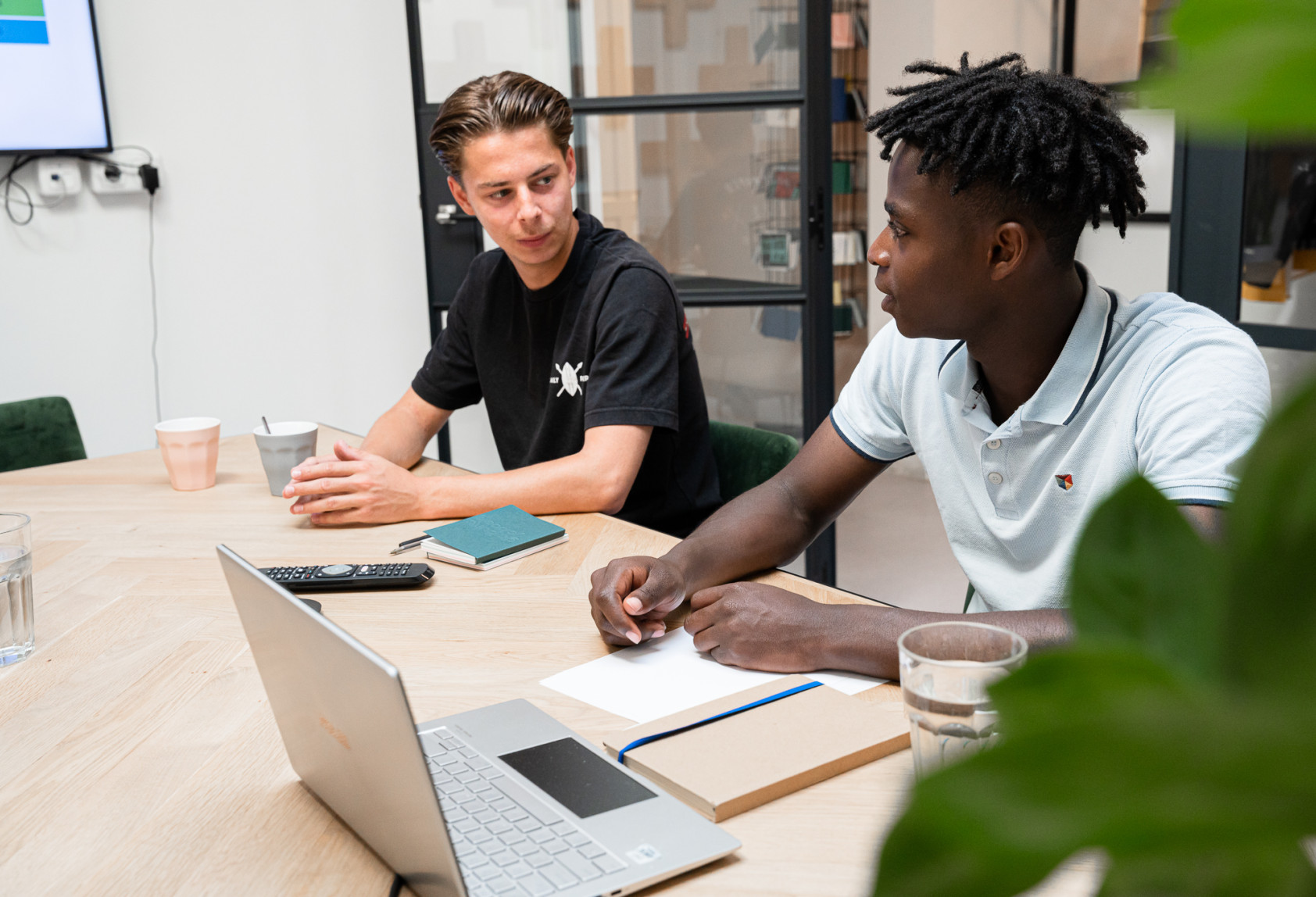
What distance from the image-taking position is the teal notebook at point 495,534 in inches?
52.9

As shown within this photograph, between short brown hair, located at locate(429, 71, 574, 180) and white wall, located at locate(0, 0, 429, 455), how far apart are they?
1744 millimetres

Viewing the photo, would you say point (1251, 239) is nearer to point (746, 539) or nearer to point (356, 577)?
point (746, 539)

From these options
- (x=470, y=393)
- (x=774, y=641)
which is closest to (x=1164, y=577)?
(x=774, y=641)

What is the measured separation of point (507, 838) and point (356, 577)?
2.03 ft

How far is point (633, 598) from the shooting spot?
108cm

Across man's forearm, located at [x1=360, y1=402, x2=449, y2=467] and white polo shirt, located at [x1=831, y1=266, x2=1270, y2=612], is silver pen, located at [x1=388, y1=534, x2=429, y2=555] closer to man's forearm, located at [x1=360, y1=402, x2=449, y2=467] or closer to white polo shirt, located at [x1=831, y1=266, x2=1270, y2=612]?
man's forearm, located at [x1=360, y1=402, x2=449, y2=467]

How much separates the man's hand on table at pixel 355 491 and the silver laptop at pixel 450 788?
28.3 inches

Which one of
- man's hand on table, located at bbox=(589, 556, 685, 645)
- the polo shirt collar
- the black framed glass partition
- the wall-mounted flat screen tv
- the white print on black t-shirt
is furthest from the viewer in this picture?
the wall-mounted flat screen tv

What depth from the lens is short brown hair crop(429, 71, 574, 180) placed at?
173cm

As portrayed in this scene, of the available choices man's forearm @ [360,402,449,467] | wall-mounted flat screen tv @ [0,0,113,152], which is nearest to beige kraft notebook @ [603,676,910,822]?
man's forearm @ [360,402,449,467]

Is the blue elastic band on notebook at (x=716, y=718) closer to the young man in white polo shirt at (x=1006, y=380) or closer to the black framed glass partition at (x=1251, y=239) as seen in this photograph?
the young man in white polo shirt at (x=1006, y=380)

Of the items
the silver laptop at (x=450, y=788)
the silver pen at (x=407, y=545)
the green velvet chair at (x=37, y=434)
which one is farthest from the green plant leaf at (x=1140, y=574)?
the green velvet chair at (x=37, y=434)

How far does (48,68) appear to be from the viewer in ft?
9.87

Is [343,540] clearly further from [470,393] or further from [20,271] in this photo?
[20,271]
